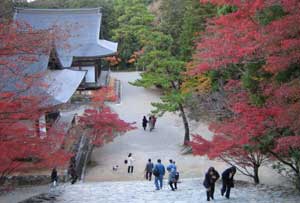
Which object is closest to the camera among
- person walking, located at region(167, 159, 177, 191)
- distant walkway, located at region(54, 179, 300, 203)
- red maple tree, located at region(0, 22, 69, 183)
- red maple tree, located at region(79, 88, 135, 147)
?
red maple tree, located at region(0, 22, 69, 183)

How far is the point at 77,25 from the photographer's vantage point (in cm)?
3291

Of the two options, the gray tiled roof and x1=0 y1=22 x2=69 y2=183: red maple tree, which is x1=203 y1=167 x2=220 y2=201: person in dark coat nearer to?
x1=0 y1=22 x2=69 y2=183: red maple tree

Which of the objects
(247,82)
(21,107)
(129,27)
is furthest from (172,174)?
(129,27)

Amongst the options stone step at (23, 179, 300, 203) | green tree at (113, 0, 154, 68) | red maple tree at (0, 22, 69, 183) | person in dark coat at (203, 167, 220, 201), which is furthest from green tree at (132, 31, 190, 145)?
green tree at (113, 0, 154, 68)

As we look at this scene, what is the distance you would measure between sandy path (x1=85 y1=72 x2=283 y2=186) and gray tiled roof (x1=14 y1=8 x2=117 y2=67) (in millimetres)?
4733

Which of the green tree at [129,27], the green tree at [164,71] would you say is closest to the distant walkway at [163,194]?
the green tree at [164,71]

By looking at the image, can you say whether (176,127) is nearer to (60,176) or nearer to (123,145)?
(123,145)

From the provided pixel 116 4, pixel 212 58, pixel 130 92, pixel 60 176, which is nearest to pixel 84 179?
pixel 60 176

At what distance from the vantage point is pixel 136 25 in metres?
49.8

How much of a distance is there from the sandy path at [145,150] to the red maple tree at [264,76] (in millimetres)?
3505

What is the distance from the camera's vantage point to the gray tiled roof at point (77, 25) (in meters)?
33.6

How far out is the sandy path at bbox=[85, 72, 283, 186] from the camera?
68.4 ft

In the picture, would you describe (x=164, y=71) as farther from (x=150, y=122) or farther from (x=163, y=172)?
(x=163, y=172)

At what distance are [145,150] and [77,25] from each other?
12672mm
